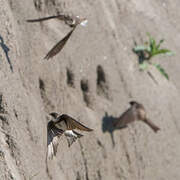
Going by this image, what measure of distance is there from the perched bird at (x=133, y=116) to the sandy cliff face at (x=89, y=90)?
10 cm

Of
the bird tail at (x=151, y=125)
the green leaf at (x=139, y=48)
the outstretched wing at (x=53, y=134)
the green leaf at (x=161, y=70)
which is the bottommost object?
the bird tail at (x=151, y=125)

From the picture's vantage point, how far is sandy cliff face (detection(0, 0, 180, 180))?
2518 mm

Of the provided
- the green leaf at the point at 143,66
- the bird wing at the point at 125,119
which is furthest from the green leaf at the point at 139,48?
the bird wing at the point at 125,119

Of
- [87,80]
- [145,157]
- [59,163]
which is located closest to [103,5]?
[87,80]

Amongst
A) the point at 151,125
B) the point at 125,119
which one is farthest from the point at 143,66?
the point at 125,119

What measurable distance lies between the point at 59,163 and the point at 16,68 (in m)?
0.75

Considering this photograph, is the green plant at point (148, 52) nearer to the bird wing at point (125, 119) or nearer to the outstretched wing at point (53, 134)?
the bird wing at point (125, 119)

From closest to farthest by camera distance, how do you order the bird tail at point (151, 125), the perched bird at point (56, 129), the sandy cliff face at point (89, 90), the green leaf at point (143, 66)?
1. the perched bird at point (56, 129)
2. the sandy cliff face at point (89, 90)
3. the bird tail at point (151, 125)
4. the green leaf at point (143, 66)

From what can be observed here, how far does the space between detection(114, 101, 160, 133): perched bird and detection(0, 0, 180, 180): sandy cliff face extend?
0.10 meters

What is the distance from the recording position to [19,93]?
8.40ft

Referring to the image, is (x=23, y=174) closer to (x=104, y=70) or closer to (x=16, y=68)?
(x=16, y=68)

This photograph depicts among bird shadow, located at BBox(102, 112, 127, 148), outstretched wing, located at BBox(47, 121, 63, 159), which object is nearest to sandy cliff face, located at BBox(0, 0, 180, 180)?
bird shadow, located at BBox(102, 112, 127, 148)

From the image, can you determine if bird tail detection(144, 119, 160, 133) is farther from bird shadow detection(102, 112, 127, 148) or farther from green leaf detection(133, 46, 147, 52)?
green leaf detection(133, 46, 147, 52)

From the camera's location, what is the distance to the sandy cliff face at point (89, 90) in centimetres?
252
